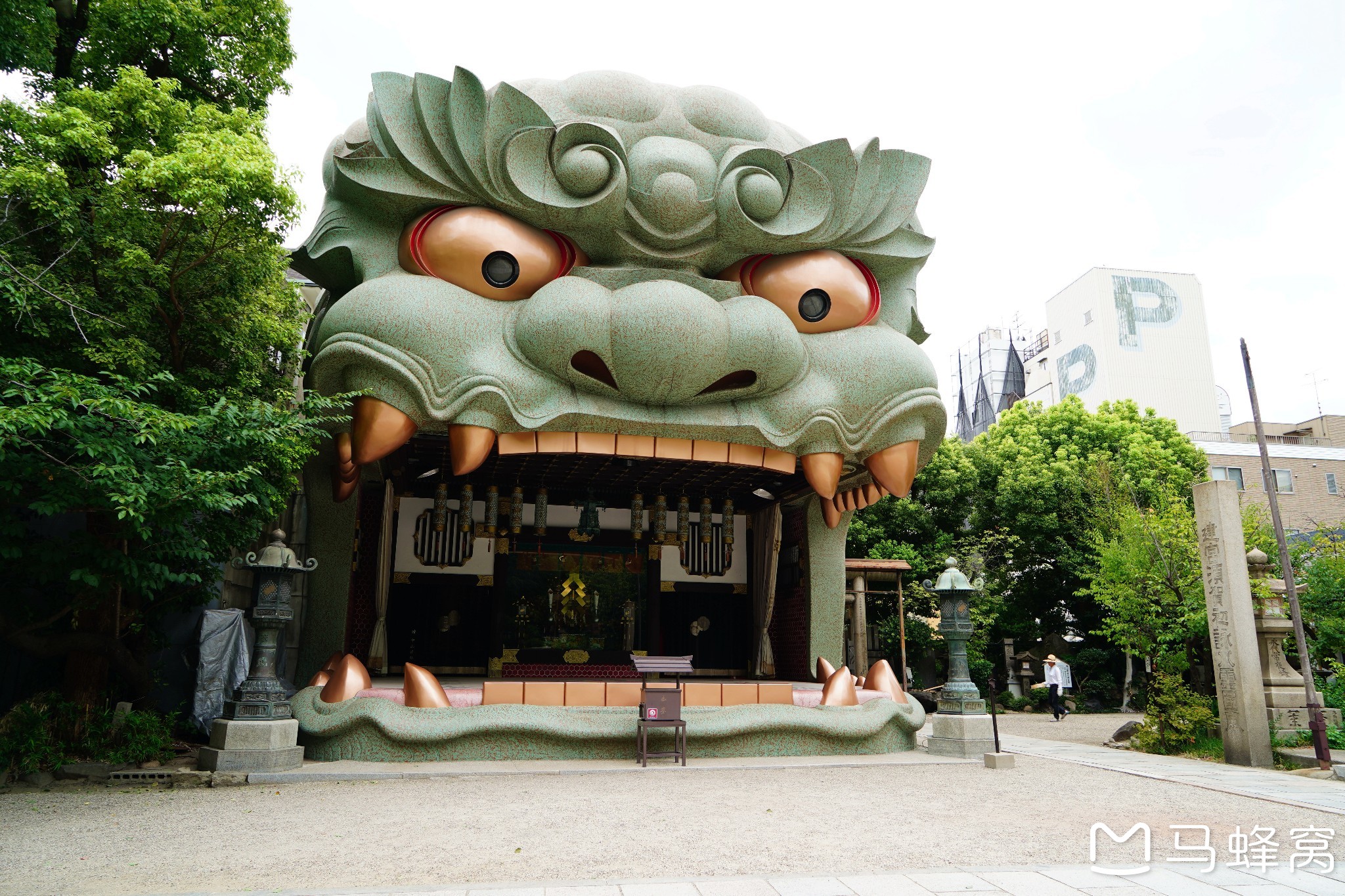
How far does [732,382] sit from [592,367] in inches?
67.8

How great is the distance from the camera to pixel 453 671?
44.8 feet

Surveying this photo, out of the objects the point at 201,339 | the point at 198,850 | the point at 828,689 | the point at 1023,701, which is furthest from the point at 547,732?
the point at 1023,701

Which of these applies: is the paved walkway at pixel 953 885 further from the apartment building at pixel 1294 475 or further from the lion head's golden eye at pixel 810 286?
the apartment building at pixel 1294 475

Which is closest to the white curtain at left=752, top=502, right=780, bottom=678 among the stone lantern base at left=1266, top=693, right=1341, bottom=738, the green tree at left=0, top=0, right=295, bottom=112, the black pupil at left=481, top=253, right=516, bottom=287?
the black pupil at left=481, top=253, right=516, bottom=287

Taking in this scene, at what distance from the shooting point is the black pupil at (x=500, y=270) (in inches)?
390

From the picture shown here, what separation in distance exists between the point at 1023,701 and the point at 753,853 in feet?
61.8

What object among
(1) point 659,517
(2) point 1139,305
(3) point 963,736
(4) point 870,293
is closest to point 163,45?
(1) point 659,517

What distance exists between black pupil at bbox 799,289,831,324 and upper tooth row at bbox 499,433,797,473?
175 cm

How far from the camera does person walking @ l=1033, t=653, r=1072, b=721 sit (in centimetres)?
1844

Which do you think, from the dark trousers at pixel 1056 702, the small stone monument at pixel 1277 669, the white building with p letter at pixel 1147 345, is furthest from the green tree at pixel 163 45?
the white building with p letter at pixel 1147 345

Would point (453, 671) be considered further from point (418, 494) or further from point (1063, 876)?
point (1063, 876)

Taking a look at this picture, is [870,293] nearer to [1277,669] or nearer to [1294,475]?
[1277,669]

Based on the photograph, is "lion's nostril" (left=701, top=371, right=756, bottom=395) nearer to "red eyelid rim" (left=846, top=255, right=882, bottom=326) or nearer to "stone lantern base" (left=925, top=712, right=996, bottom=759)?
"red eyelid rim" (left=846, top=255, right=882, bottom=326)

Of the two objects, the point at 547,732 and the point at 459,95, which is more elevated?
the point at 459,95
